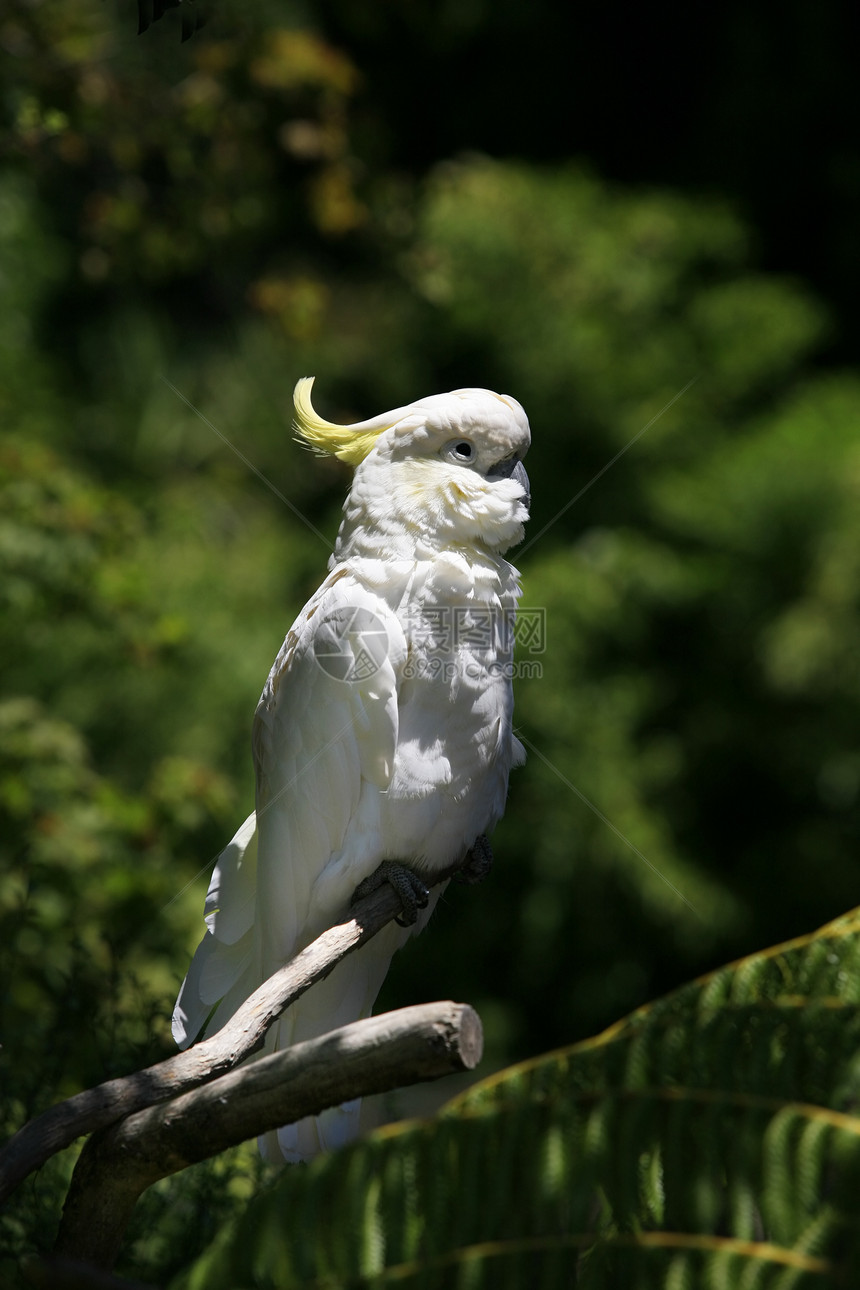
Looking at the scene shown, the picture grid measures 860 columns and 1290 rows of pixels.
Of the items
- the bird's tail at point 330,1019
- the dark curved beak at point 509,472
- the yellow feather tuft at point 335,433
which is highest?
the dark curved beak at point 509,472

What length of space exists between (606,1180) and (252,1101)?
35 cm

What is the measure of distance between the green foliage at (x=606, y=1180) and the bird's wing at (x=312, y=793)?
51cm

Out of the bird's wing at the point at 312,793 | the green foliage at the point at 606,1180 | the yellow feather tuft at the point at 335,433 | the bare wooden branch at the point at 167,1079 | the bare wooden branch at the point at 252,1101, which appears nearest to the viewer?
the green foliage at the point at 606,1180

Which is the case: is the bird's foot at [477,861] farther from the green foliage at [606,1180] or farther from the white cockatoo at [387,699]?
the green foliage at [606,1180]

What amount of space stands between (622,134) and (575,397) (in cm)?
158

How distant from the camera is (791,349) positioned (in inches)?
147

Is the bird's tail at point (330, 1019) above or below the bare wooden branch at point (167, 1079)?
below

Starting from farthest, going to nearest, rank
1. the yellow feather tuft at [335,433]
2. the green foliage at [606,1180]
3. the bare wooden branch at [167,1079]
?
the yellow feather tuft at [335,433], the bare wooden branch at [167,1079], the green foliage at [606,1180]

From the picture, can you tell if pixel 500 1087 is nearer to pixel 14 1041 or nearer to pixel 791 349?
pixel 14 1041

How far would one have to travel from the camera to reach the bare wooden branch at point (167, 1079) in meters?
1.01

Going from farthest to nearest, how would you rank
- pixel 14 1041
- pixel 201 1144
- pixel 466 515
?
pixel 14 1041, pixel 466 515, pixel 201 1144


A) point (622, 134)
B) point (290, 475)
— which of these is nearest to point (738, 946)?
point (290, 475)

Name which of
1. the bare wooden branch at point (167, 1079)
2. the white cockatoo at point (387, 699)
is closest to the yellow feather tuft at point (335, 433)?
the white cockatoo at point (387, 699)

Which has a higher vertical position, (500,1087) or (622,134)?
(622,134)
